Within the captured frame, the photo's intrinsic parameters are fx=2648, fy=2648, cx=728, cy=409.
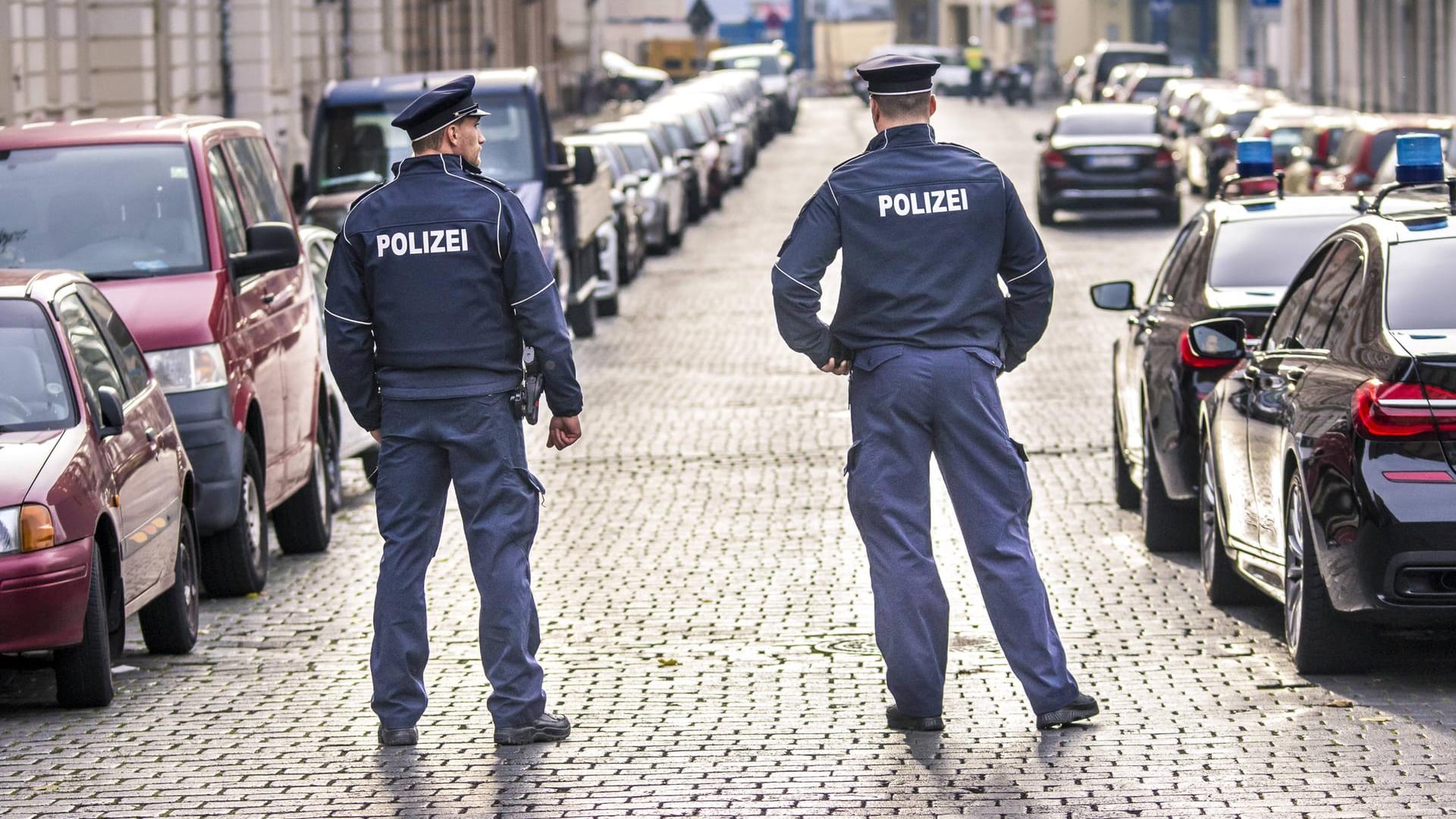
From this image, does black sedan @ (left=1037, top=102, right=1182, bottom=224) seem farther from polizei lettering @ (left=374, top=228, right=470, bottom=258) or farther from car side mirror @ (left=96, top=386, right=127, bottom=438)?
polizei lettering @ (left=374, top=228, right=470, bottom=258)

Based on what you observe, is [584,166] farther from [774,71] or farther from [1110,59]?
[1110,59]

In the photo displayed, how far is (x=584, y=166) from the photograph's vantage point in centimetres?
2066

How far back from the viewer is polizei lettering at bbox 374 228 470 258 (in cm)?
696

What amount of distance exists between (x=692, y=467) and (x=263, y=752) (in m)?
7.12

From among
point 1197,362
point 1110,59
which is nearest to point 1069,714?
point 1197,362

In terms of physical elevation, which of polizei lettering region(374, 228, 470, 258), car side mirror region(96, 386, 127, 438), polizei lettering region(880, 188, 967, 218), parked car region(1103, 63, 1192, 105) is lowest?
car side mirror region(96, 386, 127, 438)

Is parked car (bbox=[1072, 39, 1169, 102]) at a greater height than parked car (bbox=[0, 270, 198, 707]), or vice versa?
parked car (bbox=[1072, 39, 1169, 102])

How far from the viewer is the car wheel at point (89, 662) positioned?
26.3 feet

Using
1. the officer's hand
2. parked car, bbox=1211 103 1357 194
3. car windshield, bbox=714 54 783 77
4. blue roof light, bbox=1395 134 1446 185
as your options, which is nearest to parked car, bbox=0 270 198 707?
the officer's hand

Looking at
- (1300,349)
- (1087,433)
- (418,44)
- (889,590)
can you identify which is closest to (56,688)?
(889,590)

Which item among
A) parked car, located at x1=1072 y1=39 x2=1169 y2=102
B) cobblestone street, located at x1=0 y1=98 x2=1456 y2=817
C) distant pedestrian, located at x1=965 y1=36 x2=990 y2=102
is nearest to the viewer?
cobblestone street, located at x1=0 y1=98 x2=1456 y2=817

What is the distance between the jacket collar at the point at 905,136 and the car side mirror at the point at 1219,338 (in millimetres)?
2262

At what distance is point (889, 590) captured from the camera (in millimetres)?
7000

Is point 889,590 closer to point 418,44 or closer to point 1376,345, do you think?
point 1376,345
